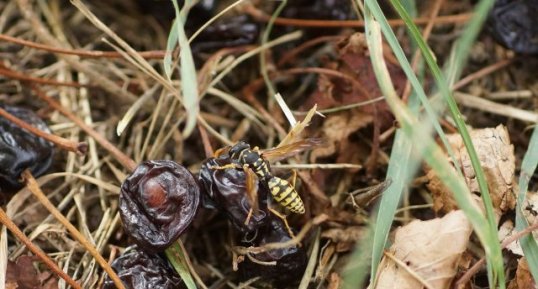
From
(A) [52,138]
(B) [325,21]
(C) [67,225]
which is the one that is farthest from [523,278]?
(A) [52,138]

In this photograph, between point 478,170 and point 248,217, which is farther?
point 248,217

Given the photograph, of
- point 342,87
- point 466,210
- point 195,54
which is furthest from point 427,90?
point 466,210

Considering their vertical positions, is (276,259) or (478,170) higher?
(478,170)

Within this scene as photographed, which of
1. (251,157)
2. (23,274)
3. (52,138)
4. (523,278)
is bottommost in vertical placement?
(523,278)

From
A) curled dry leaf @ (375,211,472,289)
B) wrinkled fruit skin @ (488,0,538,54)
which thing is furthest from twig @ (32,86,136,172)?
wrinkled fruit skin @ (488,0,538,54)

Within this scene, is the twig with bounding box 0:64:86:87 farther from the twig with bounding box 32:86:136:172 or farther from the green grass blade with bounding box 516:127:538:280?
the green grass blade with bounding box 516:127:538:280

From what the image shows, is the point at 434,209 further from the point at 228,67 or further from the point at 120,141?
the point at 120,141

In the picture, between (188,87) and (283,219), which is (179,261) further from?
(188,87)
